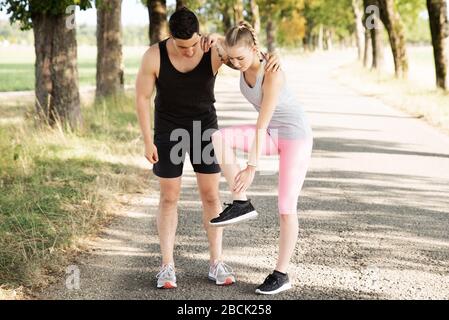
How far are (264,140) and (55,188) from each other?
3.95m

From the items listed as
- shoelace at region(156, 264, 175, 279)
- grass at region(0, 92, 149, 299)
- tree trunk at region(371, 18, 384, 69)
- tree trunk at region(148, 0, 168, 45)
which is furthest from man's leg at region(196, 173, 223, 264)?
tree trunk at region(371, 18, 384, 69)

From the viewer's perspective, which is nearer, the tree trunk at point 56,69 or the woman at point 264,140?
the woman at point 264,140

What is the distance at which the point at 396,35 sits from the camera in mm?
26609

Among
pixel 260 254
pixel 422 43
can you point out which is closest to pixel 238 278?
pixel 260 254

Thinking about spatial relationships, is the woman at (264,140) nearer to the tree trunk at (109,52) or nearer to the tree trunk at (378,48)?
the tree trunk at (109,52)

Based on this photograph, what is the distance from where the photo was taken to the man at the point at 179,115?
4957mm

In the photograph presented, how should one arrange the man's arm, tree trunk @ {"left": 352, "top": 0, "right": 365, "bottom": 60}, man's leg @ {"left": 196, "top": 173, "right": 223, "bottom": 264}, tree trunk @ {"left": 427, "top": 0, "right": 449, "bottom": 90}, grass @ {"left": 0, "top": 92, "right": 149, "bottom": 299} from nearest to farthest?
1. the man's arm
2. man's leg @ {"left": 196, "top": 173, "right": 223, "bottom": 264}
3. grass @ {"left": 0, "top": 92, "right": 149, "bottom": 299}
4. tree trunk @ {"left": 427, "top": 0, "right": 449, "bottom": 90}
5. tree trunk @ {"left": 352, "top": 0, "right": 365, "bottom": 60}

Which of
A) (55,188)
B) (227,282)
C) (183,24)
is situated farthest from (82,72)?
(183,24)

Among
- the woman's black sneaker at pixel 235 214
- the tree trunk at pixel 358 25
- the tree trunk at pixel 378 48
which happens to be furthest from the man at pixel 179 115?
the tree trunk at pixel 358 25

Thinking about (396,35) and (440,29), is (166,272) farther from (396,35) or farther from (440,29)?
(396,35)

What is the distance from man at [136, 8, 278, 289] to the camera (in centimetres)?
496

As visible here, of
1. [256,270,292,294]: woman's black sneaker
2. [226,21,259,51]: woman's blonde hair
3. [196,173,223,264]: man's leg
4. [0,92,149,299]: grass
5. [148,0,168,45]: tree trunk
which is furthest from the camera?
[148,0,168,45]: tree trunk

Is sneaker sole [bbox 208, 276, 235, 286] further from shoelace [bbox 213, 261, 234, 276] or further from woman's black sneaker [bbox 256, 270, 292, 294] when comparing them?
woman's black sneaker [bbox 256, 270, 292, 294]

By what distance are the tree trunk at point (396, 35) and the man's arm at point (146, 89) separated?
22596 millimetres
